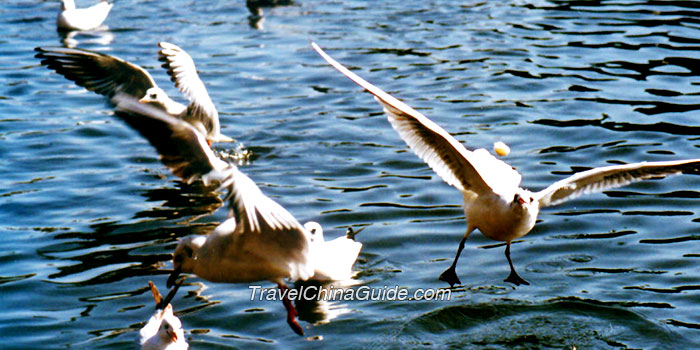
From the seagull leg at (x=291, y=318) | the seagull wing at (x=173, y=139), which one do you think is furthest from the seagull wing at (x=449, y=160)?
the seagull leg at (x=291, y=318)

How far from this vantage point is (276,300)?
8766mm

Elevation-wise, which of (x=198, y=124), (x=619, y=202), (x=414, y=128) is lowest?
(x=619, y=202)

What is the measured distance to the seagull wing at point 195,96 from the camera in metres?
11.6

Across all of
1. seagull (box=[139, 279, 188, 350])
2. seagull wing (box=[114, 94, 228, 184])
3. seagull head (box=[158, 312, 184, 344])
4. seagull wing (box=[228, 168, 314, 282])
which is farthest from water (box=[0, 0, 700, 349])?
seagull wing (box=[114, 94, 228, 184])

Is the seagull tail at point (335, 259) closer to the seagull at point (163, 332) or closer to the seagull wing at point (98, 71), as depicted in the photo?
the seagull at point (163, 332)

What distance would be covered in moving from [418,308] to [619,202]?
→ 3.35 meters

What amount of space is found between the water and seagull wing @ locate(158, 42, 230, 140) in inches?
29.9

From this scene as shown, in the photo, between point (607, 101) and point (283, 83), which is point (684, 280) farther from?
point (283, 83)

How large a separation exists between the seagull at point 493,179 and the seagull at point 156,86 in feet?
11.6

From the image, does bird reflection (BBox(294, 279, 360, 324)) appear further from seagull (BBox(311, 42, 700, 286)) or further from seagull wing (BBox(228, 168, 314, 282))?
seagull wing (BBox(228, 168, 314, 282))

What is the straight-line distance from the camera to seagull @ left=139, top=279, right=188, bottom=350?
24.0 feet

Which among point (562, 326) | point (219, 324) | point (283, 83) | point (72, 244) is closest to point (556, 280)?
point (562, 326)

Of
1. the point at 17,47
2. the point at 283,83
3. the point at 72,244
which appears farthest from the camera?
the point at 17,47

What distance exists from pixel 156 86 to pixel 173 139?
17.1ft
